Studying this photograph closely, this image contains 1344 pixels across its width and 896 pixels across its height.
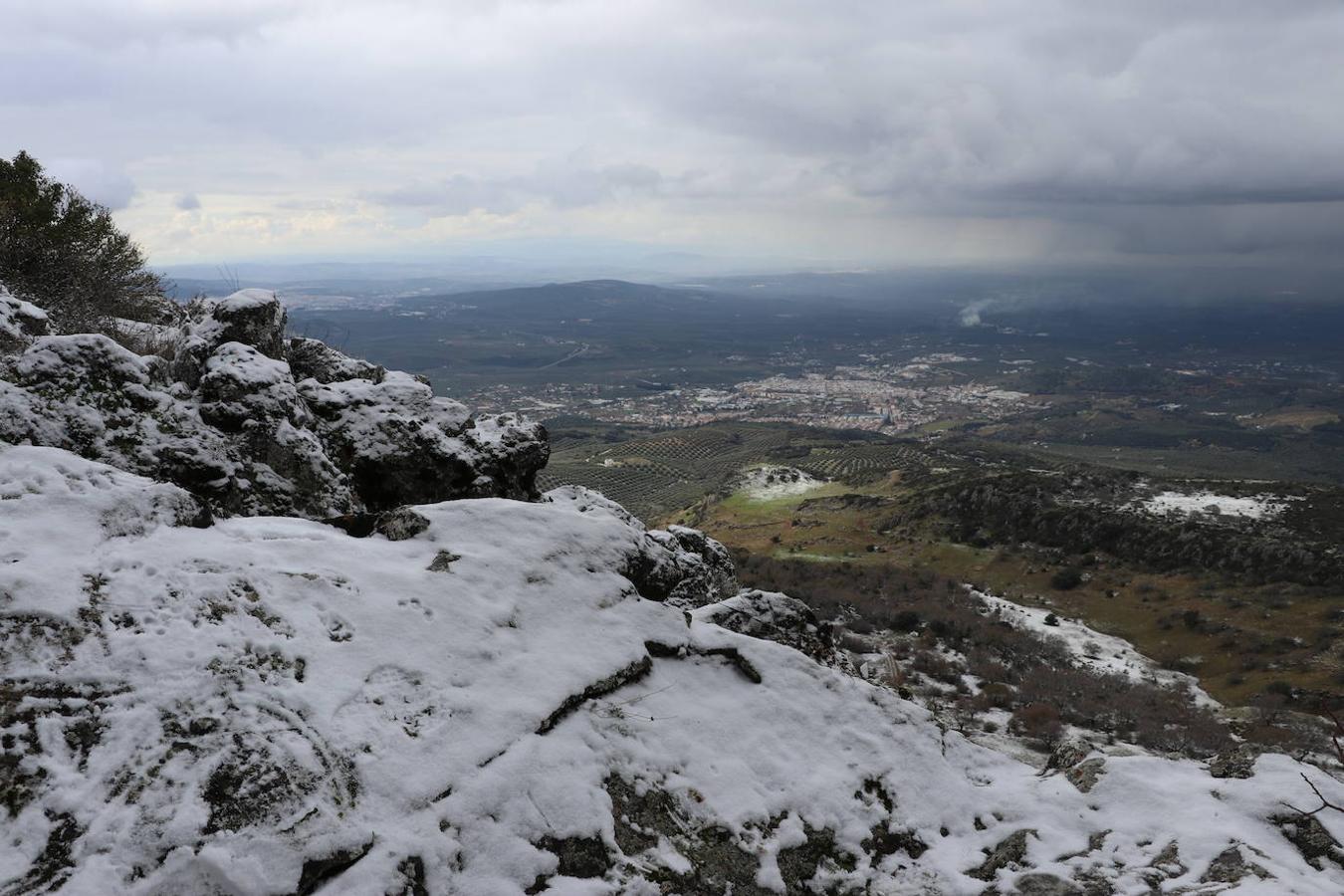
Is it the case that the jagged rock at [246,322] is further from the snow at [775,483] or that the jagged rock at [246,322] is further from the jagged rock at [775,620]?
the snow at [775,483]

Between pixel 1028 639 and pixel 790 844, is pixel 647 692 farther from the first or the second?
pixel 1028 639

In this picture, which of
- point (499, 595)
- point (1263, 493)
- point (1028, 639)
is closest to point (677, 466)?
point (1263, 493)

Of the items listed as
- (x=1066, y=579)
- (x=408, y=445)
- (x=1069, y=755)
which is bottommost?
(x=1066, y=579)

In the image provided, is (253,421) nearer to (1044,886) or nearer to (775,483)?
(1044,886)

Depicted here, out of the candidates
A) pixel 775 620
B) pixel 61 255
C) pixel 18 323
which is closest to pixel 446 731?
pixel 775 620

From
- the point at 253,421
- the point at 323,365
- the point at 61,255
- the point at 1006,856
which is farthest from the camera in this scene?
the point at 61,255

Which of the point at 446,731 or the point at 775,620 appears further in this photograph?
the point at 775,620

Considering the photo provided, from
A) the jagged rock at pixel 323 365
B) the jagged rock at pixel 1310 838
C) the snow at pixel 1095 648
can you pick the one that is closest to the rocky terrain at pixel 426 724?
the jagged rock at pixel 1310 838
